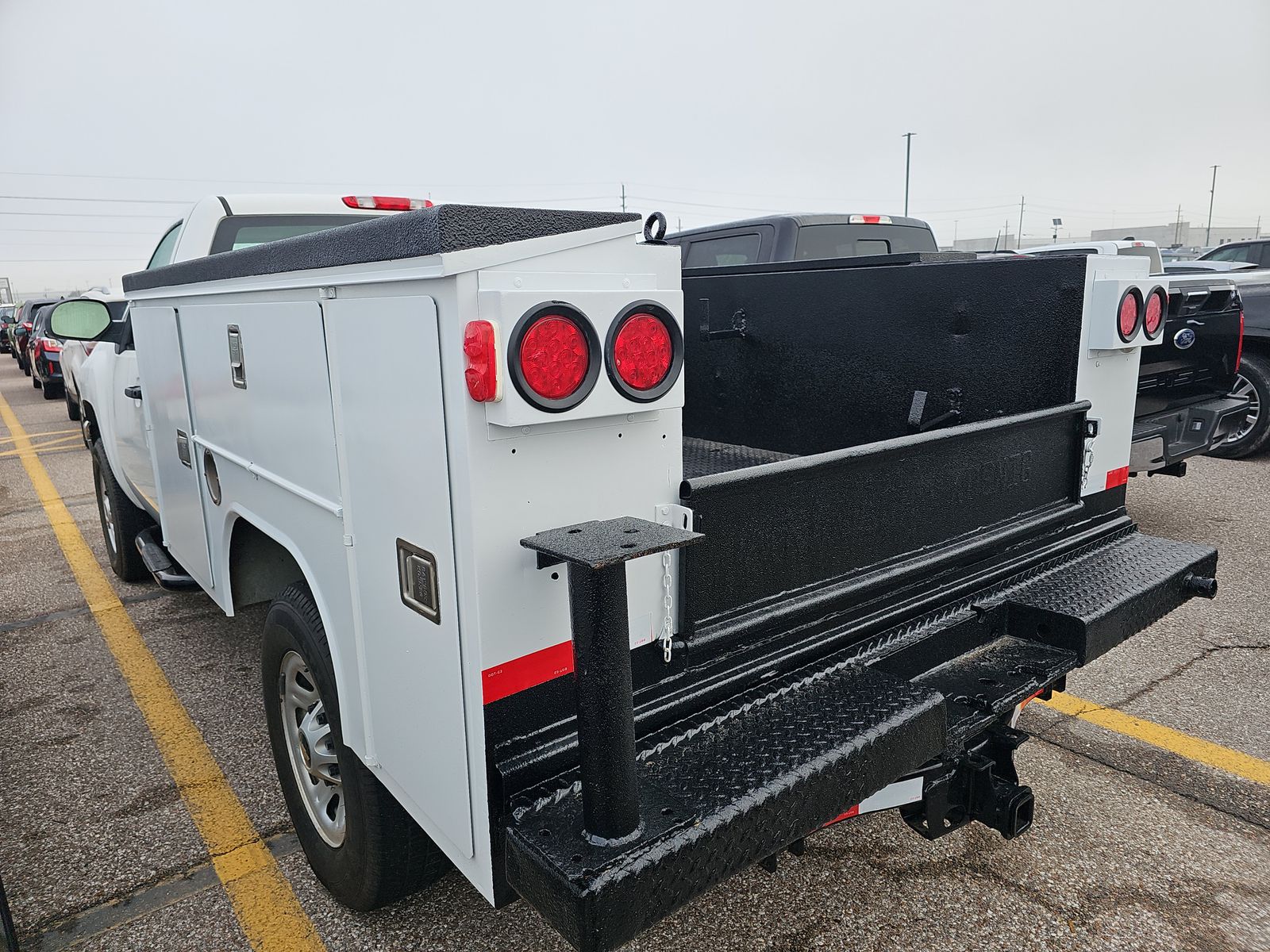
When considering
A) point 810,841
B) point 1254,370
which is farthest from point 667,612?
point 1254,370

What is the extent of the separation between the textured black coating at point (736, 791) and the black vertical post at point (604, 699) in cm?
6

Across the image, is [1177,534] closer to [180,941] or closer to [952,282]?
[952,282]

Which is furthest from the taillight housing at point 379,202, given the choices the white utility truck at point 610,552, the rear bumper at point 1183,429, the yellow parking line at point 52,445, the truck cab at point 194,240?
the yellow parking line at point 52,445

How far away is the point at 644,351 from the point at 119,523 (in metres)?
4.52

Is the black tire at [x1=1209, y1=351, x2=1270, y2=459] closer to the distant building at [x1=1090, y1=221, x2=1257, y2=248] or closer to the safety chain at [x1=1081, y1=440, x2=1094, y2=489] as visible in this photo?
the safety chain at [x1=1081, y1=440, x2=1094, y2=489]

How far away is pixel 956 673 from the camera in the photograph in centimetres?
236

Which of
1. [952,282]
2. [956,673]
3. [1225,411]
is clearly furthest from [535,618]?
[1225,411]

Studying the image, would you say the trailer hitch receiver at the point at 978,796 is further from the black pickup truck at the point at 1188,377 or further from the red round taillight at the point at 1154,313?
the black pickup truck at the point at 1188,377

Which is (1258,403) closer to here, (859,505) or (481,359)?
(859,505)

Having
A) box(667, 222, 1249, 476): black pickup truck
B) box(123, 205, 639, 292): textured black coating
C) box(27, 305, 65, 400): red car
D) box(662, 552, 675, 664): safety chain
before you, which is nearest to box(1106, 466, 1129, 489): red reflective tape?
box(667, 222, 1249, 476): black pickup truck

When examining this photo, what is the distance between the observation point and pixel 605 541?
1477 millimetres

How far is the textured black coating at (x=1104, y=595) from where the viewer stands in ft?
7.84

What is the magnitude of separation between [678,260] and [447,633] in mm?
822

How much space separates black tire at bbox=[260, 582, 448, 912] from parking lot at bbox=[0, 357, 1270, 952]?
20 centimetres
